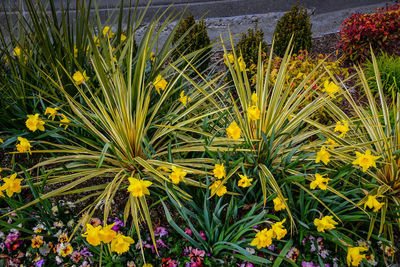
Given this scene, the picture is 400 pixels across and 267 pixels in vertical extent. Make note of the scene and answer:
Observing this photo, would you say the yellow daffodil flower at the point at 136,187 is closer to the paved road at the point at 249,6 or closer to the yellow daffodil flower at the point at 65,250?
the yellow daffodil flower at the point at 65,250

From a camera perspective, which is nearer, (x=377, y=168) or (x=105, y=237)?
(x=105, y=237)

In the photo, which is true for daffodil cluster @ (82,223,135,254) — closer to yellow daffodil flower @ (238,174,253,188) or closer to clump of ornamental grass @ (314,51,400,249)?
yellow daffodil flower @ (238,174,253,188)

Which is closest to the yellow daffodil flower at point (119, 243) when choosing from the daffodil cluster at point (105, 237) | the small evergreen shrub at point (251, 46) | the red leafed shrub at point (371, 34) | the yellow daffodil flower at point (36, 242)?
the daffodil cluster at point (105, 237)

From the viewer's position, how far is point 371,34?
317cm

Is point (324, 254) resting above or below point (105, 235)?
below

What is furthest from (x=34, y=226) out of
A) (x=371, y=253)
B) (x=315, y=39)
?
(x=315, y=39)

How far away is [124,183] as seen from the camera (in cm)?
184

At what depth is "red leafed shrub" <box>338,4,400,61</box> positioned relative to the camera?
3.15 m

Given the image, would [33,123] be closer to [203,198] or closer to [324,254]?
[203,198]

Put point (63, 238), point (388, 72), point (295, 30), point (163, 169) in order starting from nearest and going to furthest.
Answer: point (63, 238)
point (163, 169)
point (388, 72)
point (295, 30)

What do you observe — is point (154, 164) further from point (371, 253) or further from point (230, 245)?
point (371, 253)

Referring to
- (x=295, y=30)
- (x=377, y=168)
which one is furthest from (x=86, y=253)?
(x=295, y=30)

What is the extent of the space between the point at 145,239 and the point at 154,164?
0.42 metres

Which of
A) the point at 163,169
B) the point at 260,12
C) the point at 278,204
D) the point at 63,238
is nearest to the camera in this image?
the point at 278,204
